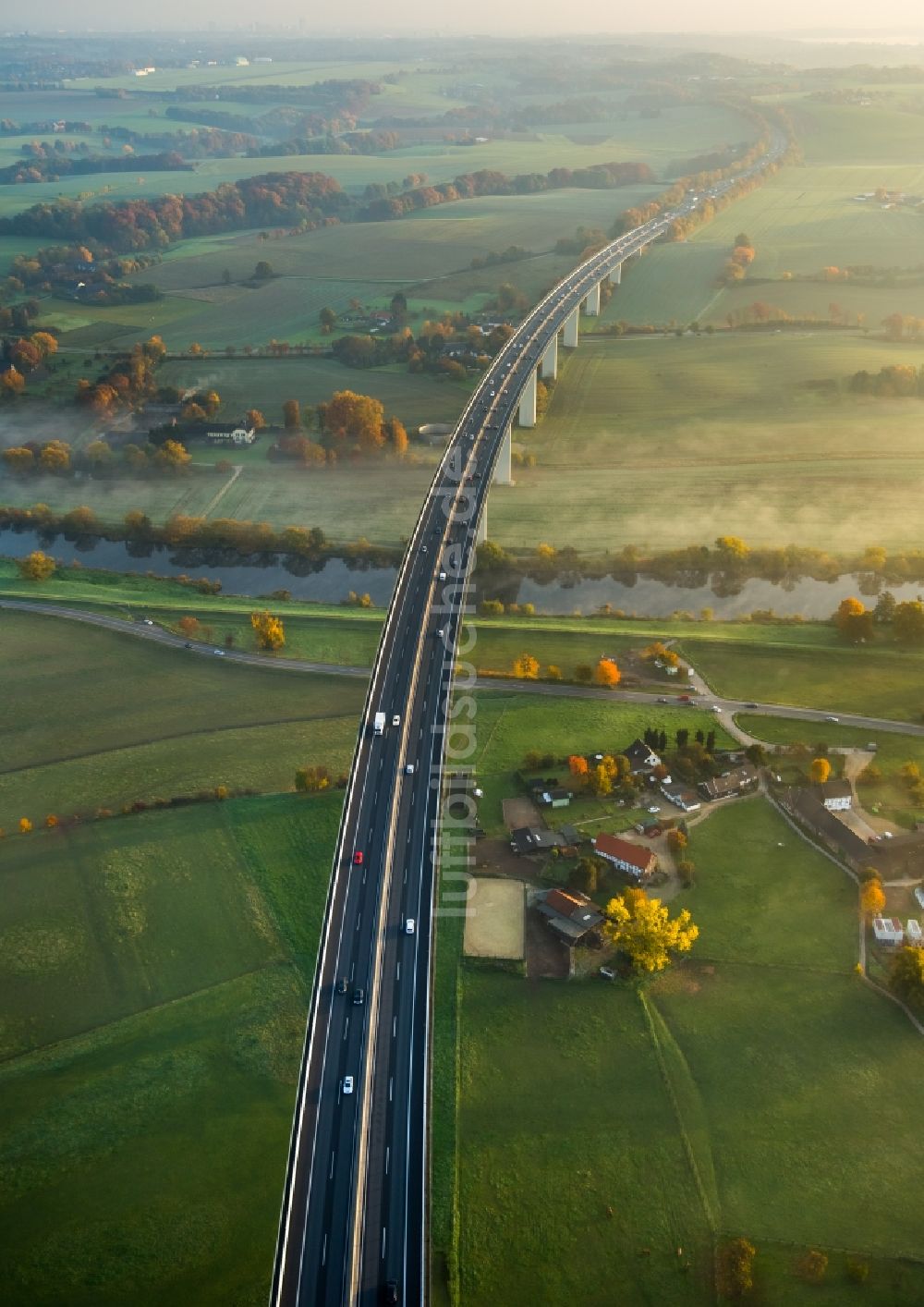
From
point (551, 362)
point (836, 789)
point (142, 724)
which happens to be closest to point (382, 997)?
point (836, 789)

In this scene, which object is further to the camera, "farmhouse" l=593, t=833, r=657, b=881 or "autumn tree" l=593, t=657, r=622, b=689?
"autumn tree" l=593, t=657, r=622, b=689

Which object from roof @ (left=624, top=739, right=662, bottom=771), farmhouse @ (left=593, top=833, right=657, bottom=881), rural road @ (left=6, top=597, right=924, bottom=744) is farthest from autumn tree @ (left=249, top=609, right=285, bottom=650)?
farmhouse @ (left=593, top=833, right=657, bottom=881)

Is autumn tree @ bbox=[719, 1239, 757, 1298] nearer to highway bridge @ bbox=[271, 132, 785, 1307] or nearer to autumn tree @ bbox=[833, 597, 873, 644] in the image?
highway bridge @ bbox=[271, 132, 785, 1307]

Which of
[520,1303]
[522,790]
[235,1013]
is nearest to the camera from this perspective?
[520,1303]

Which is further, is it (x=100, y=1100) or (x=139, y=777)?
(x=139, y=777)

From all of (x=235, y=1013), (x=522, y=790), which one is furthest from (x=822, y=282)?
→ (x=235, y=1013)

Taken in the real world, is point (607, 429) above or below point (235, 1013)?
above

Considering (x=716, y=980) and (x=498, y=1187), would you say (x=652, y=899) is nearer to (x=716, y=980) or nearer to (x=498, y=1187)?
(x=716, y=980)
